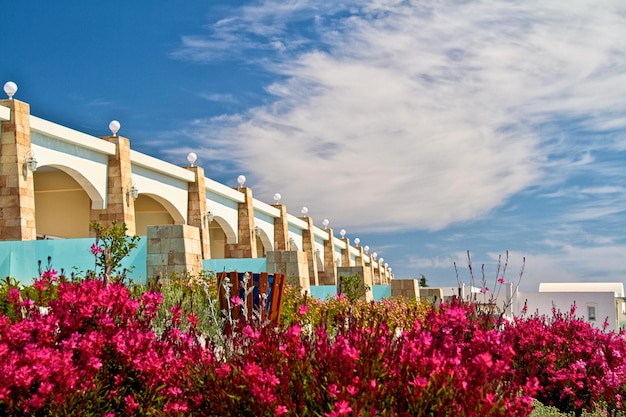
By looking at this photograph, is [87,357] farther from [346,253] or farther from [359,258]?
[359,258]

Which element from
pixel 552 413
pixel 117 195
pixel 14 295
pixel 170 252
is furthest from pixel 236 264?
pixel 14 295

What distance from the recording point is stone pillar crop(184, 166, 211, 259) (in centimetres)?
2359

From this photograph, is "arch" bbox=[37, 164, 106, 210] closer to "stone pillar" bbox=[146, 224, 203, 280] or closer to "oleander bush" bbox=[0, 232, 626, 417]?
"stone pillar" bbox=[146, 224, 203, 280]

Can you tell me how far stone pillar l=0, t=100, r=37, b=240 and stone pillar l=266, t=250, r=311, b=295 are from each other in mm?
5860

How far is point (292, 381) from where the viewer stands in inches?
131

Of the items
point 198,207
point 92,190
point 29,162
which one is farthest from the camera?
point 198,207

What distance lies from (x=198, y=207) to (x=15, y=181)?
8330mm

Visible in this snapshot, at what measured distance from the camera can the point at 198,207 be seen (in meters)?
23.8

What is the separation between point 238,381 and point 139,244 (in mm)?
12031

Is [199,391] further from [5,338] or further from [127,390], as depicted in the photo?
[5,338]

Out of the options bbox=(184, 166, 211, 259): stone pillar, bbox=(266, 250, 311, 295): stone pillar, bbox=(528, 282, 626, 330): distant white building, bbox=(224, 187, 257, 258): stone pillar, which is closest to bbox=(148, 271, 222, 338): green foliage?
bbox=(266, 250, 311, 295): stone pillar

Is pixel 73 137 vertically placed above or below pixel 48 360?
above

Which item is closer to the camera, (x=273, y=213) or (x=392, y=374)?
(x=392, y=374)

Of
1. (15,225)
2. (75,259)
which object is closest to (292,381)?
(75,259)
